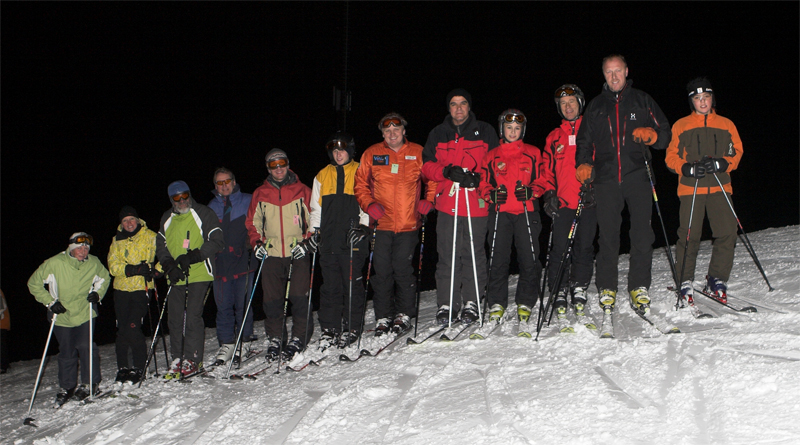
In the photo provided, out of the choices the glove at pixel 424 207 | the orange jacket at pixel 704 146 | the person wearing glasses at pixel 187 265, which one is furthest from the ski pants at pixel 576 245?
the person wearing glasses at pixel 187 265

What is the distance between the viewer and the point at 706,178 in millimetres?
4883

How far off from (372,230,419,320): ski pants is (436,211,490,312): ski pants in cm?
28

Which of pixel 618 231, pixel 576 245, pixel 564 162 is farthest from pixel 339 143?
pixel 618 231

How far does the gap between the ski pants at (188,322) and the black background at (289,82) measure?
2749 cm

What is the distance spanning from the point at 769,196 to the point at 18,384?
4915cm

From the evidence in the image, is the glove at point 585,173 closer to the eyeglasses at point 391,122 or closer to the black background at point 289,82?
the eyeglasses at point 391,122

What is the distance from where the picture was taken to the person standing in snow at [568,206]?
5.04m

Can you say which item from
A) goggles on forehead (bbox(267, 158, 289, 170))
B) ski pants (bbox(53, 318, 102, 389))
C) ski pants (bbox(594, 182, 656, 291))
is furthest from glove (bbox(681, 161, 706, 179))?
ski pants (bbox(53, 318, 102, 389))

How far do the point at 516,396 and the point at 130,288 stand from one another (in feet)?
13.1

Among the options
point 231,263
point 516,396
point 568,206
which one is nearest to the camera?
point 516,396

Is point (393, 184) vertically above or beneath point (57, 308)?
above

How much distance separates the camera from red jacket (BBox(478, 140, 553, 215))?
5.06 meters

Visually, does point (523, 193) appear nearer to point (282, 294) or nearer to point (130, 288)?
point (282, 294)

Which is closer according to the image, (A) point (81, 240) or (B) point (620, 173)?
(B) point (620, 173)
